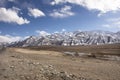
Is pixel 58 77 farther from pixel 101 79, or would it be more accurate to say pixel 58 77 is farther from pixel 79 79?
pixel 101 79

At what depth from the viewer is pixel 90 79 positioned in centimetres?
2133

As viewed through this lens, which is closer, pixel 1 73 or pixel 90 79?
pixel 90 79

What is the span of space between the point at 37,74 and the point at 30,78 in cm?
176

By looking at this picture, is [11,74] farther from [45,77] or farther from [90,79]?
[90,79]

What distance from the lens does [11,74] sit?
22.5 m

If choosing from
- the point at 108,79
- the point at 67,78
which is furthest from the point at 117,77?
the point at 67,78

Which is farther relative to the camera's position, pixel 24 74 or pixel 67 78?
pixel 24 74

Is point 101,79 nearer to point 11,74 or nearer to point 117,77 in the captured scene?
point 117,77

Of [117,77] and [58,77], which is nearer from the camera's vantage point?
[58,77]

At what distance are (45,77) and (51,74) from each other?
59.7 inches

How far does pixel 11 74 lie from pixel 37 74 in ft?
9.44

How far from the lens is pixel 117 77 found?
893 inches

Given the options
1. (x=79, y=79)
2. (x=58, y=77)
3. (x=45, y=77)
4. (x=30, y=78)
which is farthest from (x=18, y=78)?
Answer: (x=79, y=79)

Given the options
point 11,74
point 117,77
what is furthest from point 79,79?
point 11,74
